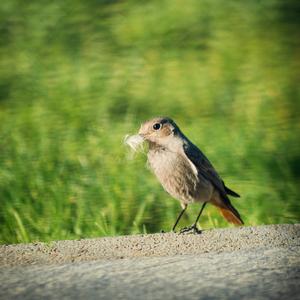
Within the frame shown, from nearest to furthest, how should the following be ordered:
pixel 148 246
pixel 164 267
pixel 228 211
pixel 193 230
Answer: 1. pixel 164 267
2. pixel 148 246
3. pixel 193 230
4. pixel 228 211

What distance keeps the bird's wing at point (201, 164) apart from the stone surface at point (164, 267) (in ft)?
1.55

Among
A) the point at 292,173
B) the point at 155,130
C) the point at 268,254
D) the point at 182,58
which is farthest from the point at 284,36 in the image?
the point at 268,254

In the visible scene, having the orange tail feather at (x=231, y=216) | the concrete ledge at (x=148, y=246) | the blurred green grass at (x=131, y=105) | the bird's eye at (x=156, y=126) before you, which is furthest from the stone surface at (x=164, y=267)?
the blurred green grass at (x=131, y=105)

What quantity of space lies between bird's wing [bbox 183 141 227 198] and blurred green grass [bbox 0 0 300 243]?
1.71 feet

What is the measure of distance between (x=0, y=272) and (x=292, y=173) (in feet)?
9.12

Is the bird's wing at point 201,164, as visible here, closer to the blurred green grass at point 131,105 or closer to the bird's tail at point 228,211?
the bird's tail at point 228,211

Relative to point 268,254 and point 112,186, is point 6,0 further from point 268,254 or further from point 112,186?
point 268,254

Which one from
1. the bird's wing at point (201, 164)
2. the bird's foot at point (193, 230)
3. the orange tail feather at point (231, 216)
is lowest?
the orange tail feather at point (231, 216)

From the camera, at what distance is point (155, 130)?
4488 mm

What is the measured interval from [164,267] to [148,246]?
0.48 m

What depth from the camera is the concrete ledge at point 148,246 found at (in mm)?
3770

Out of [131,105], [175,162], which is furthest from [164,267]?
[131,105]

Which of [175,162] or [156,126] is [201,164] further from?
[156,126]

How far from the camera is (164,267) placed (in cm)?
343
